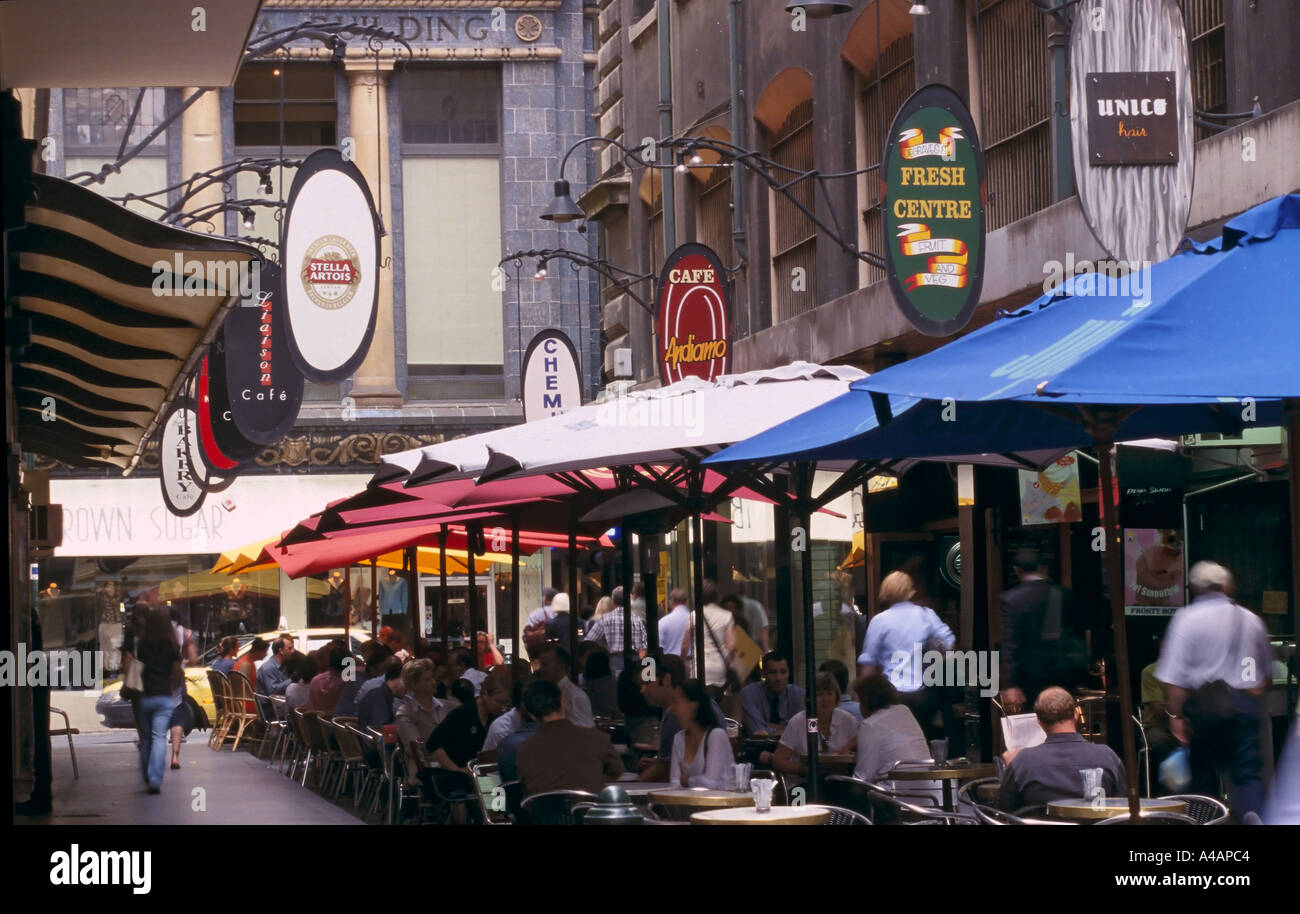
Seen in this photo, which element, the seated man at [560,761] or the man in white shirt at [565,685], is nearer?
the seated man at [560,761]

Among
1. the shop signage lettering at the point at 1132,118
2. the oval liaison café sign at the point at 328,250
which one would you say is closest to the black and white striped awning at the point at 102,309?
the oval liaison café sign at the point at 328,250

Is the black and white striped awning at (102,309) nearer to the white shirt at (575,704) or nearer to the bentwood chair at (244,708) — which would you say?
the white shirt at (575,704)

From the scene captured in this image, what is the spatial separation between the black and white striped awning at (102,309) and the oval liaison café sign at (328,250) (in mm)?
1049

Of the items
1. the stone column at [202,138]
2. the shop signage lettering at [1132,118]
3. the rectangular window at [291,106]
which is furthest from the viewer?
the rectangular window at [291,106]

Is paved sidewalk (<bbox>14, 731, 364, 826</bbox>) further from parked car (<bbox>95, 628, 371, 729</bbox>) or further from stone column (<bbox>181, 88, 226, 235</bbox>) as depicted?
stone column (<bbox>181, 88, 226, 235</bbox>)

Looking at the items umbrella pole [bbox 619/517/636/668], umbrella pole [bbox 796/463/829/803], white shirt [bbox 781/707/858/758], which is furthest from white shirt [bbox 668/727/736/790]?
umbrella pole [bbox 619/517/636/668]

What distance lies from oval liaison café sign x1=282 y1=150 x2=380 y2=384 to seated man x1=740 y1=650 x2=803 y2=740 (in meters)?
3.77

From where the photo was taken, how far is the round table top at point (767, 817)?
8.05 meters

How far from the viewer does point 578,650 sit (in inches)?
689

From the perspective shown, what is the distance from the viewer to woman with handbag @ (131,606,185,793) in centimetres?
1819

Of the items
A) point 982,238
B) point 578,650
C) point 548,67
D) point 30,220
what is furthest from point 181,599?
point 30,220

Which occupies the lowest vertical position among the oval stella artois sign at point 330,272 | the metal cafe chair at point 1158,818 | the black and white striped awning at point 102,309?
the metal cafe chair at point 1158,818
